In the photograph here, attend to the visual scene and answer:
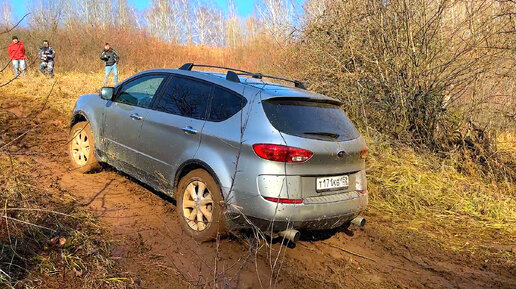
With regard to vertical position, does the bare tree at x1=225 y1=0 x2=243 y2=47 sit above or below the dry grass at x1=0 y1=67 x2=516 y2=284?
above

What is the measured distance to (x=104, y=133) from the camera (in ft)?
16.2

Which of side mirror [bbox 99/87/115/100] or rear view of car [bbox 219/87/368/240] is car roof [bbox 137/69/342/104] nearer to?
rear view of car [bbox 219/87/368/240]

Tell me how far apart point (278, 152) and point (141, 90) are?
7.49ft

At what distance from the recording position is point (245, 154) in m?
3.29

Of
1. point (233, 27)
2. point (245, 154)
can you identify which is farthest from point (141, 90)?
point (233, 27)

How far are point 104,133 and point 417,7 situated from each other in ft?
19.5

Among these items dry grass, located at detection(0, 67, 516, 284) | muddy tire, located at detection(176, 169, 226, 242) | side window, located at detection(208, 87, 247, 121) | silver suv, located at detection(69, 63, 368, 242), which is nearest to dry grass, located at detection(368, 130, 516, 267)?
dry grass, located at detection(0, 67, 516, 284)

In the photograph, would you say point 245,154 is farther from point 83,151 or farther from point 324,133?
point 83,151

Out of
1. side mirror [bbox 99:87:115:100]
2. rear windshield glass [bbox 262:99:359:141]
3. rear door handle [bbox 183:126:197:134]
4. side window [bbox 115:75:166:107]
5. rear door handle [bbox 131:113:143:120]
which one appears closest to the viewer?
rear windshield glass [bbox 262:99:359:141]

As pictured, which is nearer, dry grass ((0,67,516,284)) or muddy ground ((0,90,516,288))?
muddy ground ((0,90,516,288))

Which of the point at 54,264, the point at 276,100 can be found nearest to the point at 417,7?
the point at 276,100

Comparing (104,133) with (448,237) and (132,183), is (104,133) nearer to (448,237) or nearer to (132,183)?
(132,183)

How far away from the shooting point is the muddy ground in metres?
3.15

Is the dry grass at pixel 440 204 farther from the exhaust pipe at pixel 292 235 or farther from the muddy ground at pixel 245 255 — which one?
the exhaust pipe at pixel 292 235
